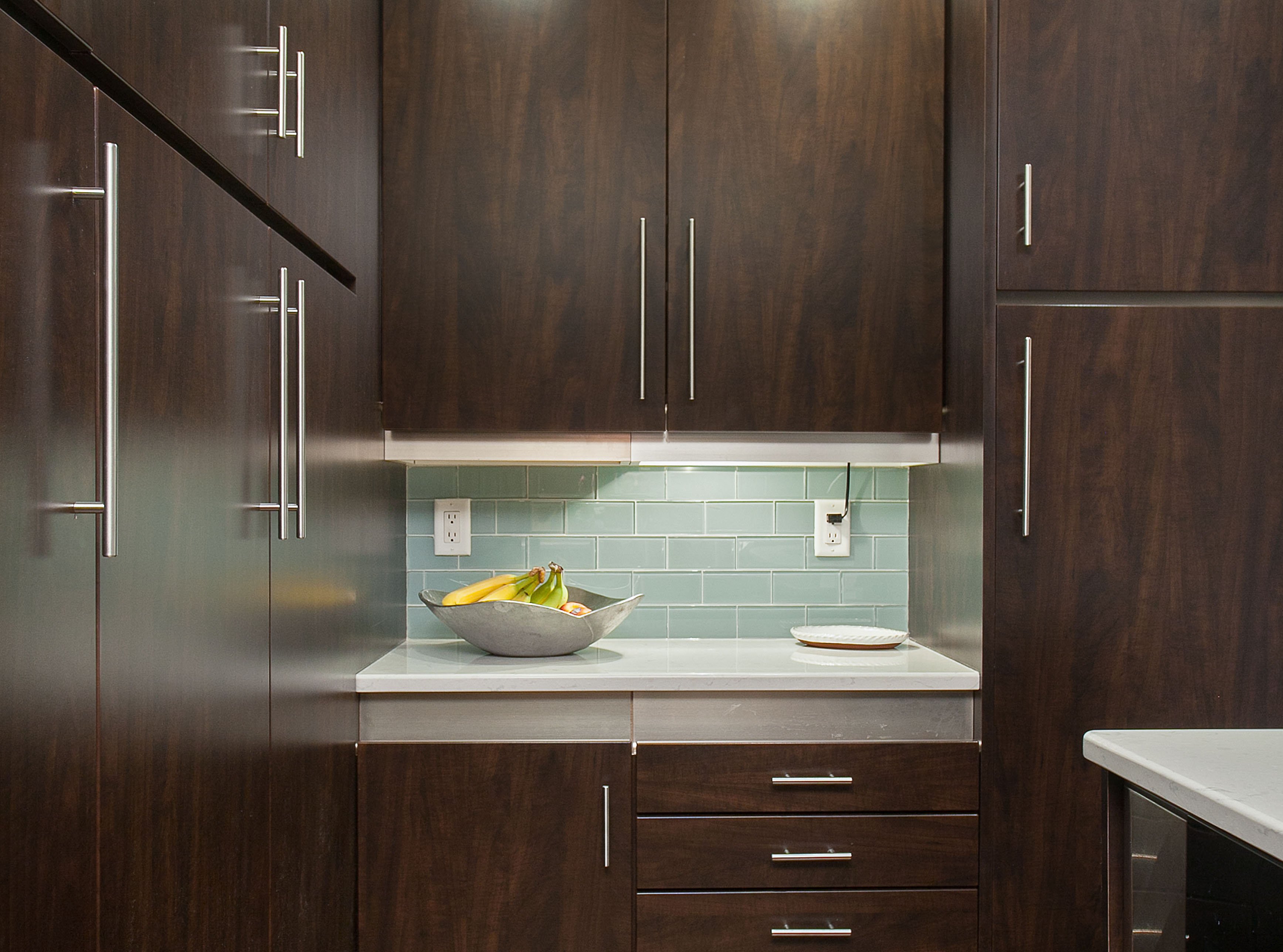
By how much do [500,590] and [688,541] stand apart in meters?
0.49

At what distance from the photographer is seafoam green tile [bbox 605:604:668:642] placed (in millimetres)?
2188

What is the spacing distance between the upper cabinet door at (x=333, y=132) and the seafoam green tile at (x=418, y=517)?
0.56 m

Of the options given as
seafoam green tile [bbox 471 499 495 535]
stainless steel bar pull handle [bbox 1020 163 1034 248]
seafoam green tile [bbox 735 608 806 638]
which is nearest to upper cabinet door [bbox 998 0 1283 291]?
stainless steel bar pull handle [bbox 1020 163 1034 248]

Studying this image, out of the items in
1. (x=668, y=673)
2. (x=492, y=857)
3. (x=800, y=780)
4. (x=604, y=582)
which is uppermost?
(x=604, y=582)

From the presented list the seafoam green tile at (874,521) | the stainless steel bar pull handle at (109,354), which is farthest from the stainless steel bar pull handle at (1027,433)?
the stainless steel bar pull handle at (109,354)

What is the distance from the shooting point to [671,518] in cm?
221

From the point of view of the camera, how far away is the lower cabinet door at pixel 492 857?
1.66 meters

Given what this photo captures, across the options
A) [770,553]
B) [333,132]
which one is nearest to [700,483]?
[770,553]

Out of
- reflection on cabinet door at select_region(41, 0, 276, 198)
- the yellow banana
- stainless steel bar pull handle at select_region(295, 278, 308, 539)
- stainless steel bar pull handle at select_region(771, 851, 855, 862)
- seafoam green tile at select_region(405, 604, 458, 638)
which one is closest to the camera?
reflection on cabinet door at select_region(41, 0, 276, 198)

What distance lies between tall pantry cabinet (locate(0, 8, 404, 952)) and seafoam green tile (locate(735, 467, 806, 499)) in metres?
1.02

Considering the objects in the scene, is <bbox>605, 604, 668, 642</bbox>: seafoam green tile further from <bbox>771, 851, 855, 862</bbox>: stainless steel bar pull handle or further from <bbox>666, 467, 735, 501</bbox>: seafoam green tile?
<bbox>771, 851, 855, 862</bbox>: stainless steel bar pull handle

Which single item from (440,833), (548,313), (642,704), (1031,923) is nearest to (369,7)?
(548,313)

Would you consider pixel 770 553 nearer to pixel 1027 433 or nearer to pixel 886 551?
pixel 886 551

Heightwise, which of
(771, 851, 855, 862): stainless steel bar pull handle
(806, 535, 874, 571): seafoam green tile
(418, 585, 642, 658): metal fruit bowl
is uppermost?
(806, 535, 874, 571): seafoam green tile
